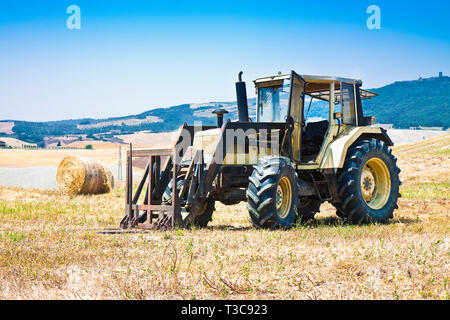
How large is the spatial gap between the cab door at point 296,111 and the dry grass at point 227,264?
6.10ft

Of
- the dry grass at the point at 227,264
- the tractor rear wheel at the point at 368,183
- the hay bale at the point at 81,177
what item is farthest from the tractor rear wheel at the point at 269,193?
the hay bale at the point at 81,177

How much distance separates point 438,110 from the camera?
7677 inches

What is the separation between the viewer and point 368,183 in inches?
397

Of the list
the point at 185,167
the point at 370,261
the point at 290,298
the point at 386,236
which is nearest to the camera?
the point at 290,298

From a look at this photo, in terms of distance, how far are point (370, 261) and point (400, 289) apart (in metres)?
1.01

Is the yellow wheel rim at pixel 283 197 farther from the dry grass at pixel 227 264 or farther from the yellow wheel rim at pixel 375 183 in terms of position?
the yellow wheel rim at pixel 375 183

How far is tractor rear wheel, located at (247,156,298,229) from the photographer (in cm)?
761

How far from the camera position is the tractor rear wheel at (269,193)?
→ 300 inches

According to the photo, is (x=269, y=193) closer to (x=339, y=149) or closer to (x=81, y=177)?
(x=339, y=149)

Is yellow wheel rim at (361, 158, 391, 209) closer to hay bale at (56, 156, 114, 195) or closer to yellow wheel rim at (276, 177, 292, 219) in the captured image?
yellow wheel rim at (276, 177, 292, 219)

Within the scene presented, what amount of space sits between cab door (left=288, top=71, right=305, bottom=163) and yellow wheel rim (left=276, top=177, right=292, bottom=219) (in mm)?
855

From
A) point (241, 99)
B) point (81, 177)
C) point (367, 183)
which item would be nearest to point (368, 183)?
point (367, 183)
